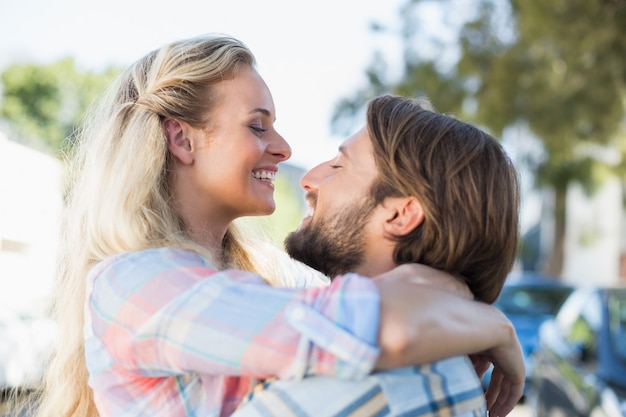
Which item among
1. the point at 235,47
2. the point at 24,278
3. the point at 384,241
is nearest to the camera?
the point at 384,241

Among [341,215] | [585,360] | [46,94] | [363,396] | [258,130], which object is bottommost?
[46,94]

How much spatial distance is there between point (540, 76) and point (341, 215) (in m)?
14.3

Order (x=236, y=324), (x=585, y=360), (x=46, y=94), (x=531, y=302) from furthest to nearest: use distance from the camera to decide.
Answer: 1. (x=46, y=94)
2. (x=531, y=302)
3. (x=585, y=360)
4. (x=236, y=324)

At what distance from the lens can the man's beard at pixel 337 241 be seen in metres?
2.37

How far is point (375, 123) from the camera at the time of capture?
7.84 feet

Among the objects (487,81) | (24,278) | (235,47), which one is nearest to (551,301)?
(487,81)

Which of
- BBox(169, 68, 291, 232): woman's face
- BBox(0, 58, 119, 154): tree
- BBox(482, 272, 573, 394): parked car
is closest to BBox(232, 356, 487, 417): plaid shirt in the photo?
BBox(169, 68, 291, 232): woman's face

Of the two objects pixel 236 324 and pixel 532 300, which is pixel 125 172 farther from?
pixel 532 300

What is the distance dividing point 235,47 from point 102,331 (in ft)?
3.77

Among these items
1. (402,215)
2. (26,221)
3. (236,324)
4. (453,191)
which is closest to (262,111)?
(402,215)

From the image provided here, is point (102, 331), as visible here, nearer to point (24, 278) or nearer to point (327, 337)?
point (327, 337)

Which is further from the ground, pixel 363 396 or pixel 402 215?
pixel 402 215

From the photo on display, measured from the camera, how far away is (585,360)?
5707mm

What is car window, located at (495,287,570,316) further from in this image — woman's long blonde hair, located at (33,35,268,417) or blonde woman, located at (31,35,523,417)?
woman's long blonde hair, located at (33,35,268,417)
